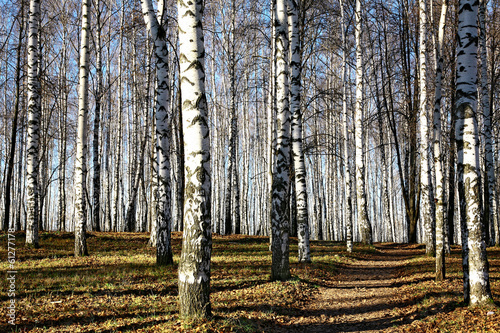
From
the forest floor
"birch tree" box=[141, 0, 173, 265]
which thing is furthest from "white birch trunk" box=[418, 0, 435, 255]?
"birch tree" box=[141, 0, 173, 265]

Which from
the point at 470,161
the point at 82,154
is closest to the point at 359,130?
the point at 470,161

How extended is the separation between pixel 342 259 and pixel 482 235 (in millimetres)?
7229

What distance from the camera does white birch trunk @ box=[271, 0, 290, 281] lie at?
25.0 feet

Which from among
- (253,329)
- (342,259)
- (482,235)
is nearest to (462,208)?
(482,235)

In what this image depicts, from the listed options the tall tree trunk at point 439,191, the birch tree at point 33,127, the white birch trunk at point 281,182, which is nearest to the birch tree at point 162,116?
the white birch trunk at point 281,182

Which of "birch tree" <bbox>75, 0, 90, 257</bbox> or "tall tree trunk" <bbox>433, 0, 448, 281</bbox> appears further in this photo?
"birch tree" <bbox>75, 0, 90, 257</bbox>

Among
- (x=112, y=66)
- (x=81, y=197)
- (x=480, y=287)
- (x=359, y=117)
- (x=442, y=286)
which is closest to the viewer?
(x=480, y=287)

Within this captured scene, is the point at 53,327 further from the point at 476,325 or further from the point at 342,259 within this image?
the point at 342,259

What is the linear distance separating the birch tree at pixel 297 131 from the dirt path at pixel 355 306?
158cm

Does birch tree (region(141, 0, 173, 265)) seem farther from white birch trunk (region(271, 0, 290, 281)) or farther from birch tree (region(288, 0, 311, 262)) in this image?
birch tree (region(288, 0, 311, 262))

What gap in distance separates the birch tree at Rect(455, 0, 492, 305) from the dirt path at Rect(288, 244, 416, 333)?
126cm

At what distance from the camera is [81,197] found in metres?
9.95

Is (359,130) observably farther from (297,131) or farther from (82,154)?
(82,154)

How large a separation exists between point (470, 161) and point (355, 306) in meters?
3.37
